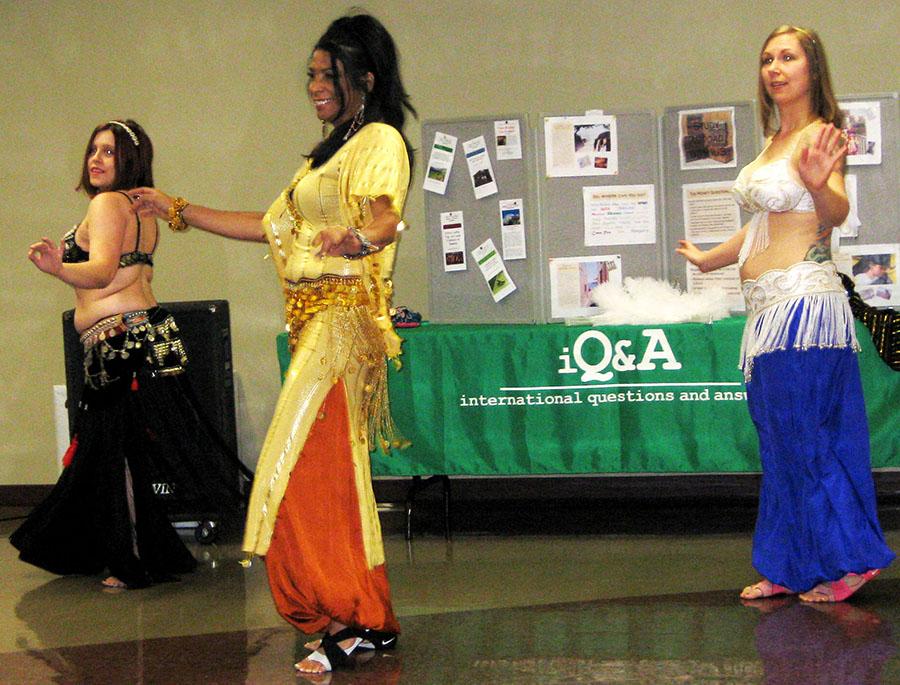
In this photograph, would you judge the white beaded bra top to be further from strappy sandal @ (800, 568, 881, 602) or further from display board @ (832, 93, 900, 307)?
display board @ (832, 93, 900, 307)

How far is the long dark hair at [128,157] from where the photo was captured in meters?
4.72

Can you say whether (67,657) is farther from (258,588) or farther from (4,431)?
(4,431)

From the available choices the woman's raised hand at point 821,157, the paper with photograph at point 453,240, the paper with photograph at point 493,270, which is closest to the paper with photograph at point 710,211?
the paper with photograph at point 493,270

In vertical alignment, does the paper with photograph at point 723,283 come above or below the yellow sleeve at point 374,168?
below

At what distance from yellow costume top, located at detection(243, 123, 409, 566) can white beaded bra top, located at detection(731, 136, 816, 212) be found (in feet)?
4.01

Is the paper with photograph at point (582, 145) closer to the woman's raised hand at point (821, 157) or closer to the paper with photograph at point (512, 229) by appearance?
the paper with photograph at point (512, 229)

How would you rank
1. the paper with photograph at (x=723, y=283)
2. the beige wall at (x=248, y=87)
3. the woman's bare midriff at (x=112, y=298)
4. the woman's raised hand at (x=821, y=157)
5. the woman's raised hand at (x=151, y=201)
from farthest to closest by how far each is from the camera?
1. the beige wall at (x=248, y=87)
2. the paper with photograph at (x=723, y=283)
3. the woman's bare midriff at (x=112, y=298)
4. the woman's raised hand at (x=821, y=157)
5. the woman's raised hand at (x=151, y=201)

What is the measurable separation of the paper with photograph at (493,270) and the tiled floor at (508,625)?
48.9 inches

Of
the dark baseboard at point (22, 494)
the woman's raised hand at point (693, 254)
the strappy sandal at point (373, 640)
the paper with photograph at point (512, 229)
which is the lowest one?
the dark baseboard at point (22, 494)

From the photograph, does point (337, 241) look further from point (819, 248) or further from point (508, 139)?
point (508, 139)

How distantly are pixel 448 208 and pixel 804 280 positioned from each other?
2.24m

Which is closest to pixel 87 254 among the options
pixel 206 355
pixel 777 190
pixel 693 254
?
pixel 206 355

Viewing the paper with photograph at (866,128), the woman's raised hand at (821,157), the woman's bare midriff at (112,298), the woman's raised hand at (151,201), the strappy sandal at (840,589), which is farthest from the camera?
the paper with photograph at (866,128)

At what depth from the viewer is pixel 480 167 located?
18.9ft
